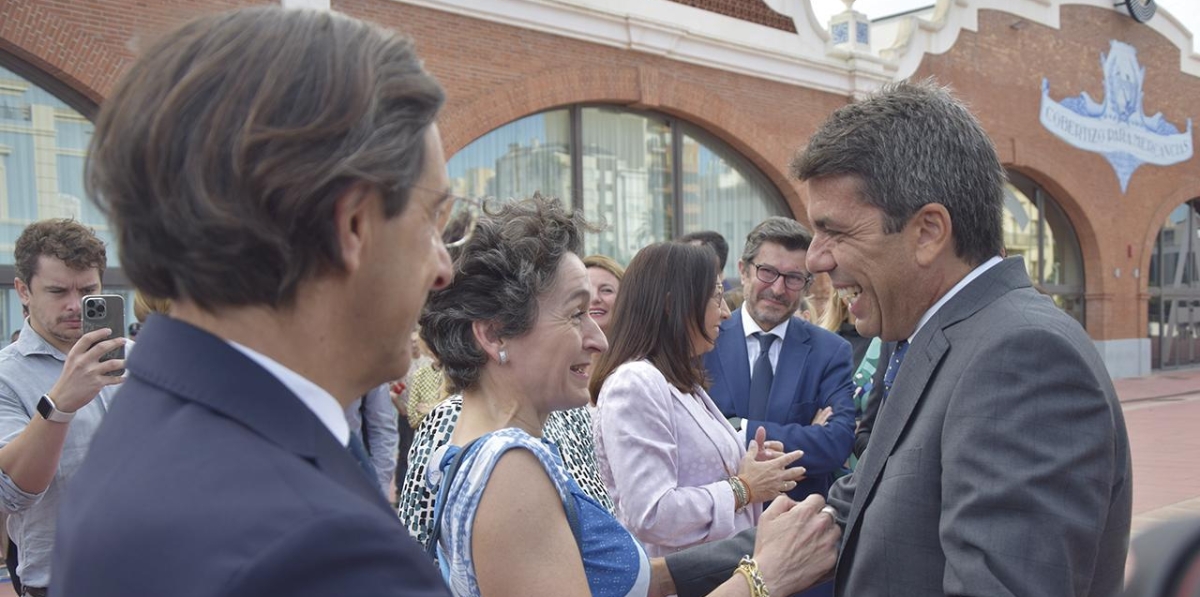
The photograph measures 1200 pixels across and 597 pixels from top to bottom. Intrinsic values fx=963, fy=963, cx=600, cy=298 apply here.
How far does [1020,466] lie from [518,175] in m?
11.1

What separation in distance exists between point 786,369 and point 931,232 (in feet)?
7.31

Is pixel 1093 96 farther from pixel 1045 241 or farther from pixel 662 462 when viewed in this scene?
pixel 662 462

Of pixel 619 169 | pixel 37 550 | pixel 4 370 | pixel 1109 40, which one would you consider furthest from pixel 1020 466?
pixel 1109 40

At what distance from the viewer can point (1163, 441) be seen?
12.0 m

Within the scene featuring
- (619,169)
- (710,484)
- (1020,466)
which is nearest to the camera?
(1020,466)

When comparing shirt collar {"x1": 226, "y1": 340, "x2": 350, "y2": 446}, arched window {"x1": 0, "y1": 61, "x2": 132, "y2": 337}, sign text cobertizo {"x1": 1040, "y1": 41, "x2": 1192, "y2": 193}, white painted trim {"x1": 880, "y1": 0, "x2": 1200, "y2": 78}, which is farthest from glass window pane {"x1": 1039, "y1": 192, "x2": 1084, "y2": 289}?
shirt collar {"x1": 226, "y1": 340, "x2": 350, "y2": 446}

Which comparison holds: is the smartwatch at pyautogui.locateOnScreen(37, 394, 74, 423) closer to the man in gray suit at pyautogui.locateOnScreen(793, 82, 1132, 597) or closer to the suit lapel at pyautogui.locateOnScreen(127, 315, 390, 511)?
the suit lapel at pyautogui.locateOnScreen(127, 315, 390, 511)

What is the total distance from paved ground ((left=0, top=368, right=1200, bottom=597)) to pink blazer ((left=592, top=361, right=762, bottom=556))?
128 cm

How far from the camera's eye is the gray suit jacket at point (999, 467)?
5.43ft

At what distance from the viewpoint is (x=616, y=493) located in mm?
3174

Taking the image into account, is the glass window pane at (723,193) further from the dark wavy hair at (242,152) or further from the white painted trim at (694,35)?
the dark wavy hair at (242,152)

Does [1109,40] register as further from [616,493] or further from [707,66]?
[616,493]

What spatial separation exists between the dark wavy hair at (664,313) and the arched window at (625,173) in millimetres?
7897

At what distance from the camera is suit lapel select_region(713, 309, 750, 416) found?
166 inches
